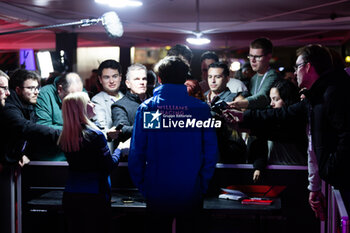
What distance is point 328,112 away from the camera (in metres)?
2.52

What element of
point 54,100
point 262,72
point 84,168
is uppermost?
point 262,72

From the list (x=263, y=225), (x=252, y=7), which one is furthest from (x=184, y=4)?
(x=263, y=225)

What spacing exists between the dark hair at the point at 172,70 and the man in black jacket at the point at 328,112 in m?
0.74

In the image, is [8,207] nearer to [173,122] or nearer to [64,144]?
[64,144]

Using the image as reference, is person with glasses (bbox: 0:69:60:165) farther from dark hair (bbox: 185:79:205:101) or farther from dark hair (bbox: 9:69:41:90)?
dark hair (bbox: 185:79:205:101)

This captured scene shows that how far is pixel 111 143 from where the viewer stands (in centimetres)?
396

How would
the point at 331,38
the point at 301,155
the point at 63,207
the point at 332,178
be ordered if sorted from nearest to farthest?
the point at 332,178 < the point at 63,207 < the point at 301,155 < the point at 331,38

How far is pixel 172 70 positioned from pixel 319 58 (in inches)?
35.9

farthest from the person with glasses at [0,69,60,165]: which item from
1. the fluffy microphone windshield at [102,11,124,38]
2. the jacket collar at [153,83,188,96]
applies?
the fluffy microphone windshield at [102,11,124,38]

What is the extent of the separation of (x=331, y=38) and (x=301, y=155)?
26.0 feet

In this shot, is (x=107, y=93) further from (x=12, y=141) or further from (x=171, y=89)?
(x=171, y=89)

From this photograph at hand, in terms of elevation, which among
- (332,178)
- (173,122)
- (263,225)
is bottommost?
(263,225)

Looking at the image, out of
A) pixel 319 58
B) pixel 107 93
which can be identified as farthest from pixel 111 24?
pixel 319 58

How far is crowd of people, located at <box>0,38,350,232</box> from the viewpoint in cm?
268
